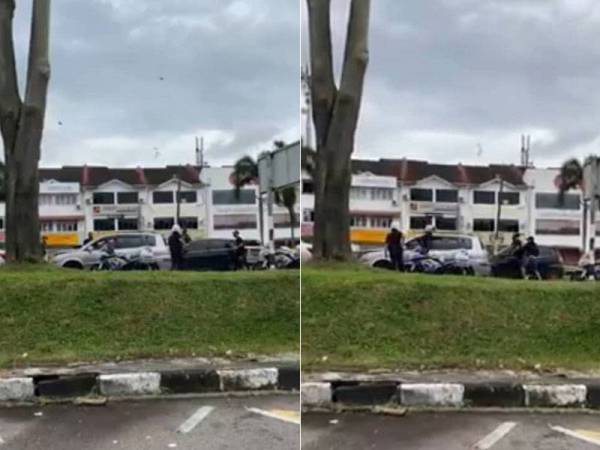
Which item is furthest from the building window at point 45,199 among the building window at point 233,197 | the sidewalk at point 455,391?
the sidewalk at point 455,391

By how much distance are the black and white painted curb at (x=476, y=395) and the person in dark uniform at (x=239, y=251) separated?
55 cm

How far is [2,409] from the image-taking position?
2582mm

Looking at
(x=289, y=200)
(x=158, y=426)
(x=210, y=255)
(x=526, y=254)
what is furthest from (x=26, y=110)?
(x=526, y=254)

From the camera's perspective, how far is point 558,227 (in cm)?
245

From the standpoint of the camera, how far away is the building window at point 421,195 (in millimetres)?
2162

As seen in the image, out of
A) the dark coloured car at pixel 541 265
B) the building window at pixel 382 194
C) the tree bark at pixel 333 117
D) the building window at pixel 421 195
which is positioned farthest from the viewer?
the dark coloured car at pixel 541 265

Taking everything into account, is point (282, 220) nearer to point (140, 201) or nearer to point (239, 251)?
point (239, 251)

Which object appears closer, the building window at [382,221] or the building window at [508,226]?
the building window at [382,221]

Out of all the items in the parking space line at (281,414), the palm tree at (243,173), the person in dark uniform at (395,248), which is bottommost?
the parking space line at (281,414)

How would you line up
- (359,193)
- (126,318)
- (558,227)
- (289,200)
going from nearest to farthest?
(289,200)
(359,193)
(558,227)
(126,318)

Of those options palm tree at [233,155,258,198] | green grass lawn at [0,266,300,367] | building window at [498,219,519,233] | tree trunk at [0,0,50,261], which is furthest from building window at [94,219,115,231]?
building window at [498,219,519,233]

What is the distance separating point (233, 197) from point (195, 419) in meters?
0.74

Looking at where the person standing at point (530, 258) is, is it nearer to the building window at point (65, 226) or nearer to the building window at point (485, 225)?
the building window at point (485, 225)

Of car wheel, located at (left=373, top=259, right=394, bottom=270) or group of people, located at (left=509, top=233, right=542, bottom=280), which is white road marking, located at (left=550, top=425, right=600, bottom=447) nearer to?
group of people, located at (left=509, top=233, right=542, bottom=280)
